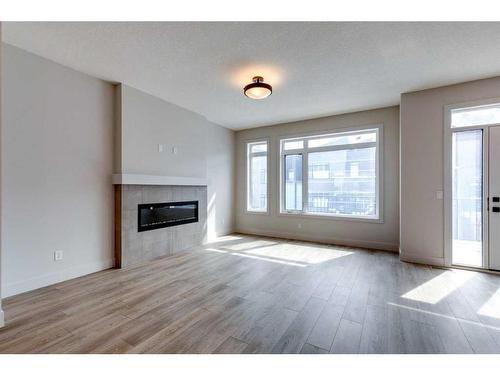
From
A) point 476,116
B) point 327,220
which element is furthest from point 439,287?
point 476,116

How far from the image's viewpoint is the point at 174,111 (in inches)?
177

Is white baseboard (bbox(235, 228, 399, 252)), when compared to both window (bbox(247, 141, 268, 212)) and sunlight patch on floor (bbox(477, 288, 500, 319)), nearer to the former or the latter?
window (bbox(247, 141, 268, 212))

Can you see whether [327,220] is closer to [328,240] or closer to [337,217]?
[337,217]

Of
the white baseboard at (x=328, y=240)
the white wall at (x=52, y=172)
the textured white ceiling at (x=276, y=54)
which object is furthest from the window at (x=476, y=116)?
the white wall at (x=52, y=172)

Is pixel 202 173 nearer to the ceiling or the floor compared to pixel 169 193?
nearer to the ceiling

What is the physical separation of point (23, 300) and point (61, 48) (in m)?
2.81

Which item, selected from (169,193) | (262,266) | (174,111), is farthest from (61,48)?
(262,266)

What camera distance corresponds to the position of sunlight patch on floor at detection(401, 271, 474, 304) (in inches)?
101

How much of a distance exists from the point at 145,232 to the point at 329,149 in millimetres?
4050

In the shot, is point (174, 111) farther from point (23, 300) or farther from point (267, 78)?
point (23, 300)

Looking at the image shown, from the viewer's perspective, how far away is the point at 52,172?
2.94 meters

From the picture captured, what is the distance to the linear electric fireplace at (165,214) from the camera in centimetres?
388

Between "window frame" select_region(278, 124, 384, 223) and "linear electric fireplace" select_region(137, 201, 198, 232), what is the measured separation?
7.10ft
